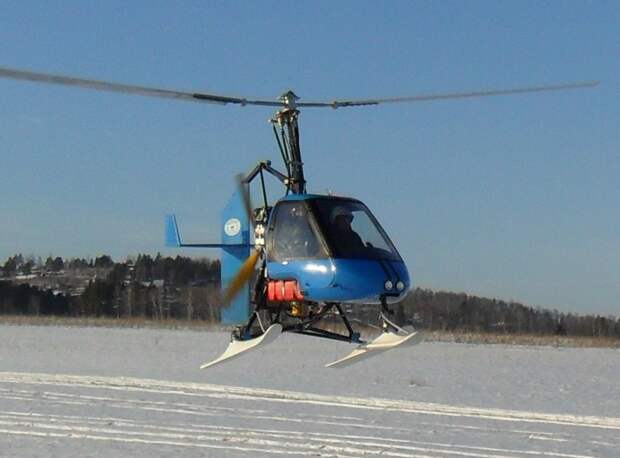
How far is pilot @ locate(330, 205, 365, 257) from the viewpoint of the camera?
361 inches

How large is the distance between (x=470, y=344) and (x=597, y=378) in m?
12.4

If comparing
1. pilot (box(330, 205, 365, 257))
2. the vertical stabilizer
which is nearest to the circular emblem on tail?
the vertical stabilizer

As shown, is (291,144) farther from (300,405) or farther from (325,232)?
(300,405)

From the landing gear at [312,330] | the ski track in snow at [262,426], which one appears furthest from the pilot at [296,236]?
the ski track in snow at [262,426]

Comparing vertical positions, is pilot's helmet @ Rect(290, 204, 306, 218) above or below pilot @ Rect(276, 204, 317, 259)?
above

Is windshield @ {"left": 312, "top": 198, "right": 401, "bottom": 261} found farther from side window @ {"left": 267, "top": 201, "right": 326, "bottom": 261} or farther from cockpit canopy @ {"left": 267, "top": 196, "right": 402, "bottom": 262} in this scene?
side window @ {"left": 267, "top": 201, "right": 326, "bottom": 261}

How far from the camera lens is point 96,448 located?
10.6m

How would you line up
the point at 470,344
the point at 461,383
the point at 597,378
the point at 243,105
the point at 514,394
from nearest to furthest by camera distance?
the point at 243,105 < the point at 514,394 < the point at 461,383 < the point at 597,378 < the point at 470,344

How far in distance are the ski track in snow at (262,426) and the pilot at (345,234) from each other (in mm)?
2610

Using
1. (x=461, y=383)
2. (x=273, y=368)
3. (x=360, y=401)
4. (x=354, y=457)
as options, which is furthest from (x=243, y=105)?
(x=273, y=368)

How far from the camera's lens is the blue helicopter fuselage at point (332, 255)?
9031 millimetres

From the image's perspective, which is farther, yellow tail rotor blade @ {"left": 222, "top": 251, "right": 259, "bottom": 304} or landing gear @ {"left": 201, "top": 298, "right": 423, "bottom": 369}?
yellow tail rotor blade @ {"left": 222, "top": 251, "right": 259, "bottom": 304}

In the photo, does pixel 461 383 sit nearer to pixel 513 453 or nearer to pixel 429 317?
pixel 429 317

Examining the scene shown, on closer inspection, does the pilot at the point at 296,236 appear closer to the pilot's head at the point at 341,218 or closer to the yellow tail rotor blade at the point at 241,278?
the pilot's head at the point at 341,218
